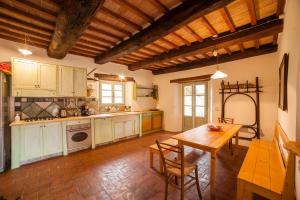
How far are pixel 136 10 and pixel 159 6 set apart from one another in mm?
349

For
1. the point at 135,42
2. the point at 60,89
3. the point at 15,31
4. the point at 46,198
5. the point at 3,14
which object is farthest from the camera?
the point at 60,89

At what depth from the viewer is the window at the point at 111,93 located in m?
4.69

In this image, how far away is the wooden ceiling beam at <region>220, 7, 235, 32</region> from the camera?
2042 mm

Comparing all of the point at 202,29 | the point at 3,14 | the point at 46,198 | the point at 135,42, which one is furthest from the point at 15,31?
the point at 202,29

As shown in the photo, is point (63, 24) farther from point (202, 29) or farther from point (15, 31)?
point (202, 29)

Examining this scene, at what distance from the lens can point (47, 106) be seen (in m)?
3.54

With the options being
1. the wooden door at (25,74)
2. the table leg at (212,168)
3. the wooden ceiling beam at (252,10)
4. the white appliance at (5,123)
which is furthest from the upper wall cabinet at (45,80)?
the wooden ceiling beam at (252,10)

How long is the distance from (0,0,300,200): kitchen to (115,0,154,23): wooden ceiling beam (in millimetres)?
16

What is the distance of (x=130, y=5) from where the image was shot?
6.36 feet

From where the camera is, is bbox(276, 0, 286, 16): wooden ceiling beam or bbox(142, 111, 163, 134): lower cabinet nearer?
bbox(276, 0, 286, 16): wooden ceiling beam

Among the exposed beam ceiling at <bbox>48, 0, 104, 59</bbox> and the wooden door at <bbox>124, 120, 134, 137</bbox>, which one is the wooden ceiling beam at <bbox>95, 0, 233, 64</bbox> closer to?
the exposed beam ceiling at <bbox>48, 0, 104, 59</bbox>

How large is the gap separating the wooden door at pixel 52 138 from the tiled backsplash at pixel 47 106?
1.91ft

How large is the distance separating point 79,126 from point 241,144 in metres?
4.54

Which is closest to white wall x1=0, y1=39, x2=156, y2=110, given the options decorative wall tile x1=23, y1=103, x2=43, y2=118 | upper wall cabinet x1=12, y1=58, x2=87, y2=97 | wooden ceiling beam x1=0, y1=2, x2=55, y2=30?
upper wall cabinet x1=12, y1=58, x2=87, y2=97
